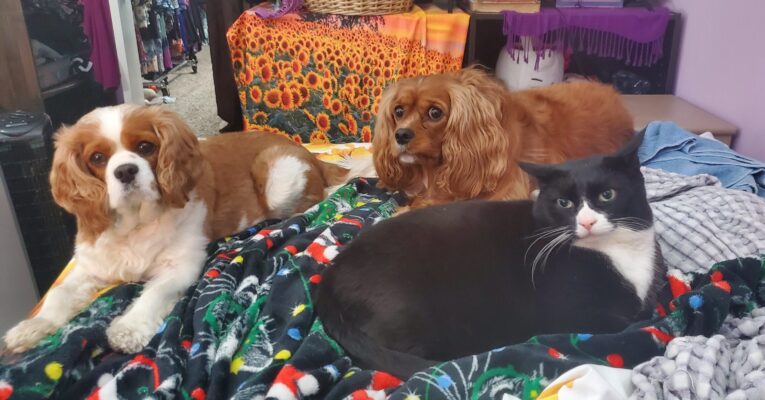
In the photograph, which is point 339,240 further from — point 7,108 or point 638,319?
point 7,108

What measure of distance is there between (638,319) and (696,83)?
1901 mm

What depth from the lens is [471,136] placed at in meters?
1.84

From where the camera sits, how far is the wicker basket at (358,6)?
2.87 m

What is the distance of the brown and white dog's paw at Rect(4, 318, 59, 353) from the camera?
1.34 meters

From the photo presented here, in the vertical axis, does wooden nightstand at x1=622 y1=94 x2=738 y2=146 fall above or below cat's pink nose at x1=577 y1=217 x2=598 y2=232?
below

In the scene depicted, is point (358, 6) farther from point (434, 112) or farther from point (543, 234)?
point (543, 234)

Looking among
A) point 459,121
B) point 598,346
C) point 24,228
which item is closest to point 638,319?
point 598,346

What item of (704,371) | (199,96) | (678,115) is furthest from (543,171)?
(199,96)

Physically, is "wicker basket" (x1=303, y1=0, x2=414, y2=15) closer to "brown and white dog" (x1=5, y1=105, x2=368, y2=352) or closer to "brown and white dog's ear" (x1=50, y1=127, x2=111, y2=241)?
"brown and white dog" (x1=5, y1=105, x2=368, y2=352)

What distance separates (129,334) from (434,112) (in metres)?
1.09

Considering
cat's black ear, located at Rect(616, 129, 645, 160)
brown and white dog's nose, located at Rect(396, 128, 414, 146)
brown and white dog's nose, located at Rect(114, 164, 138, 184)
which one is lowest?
brown and white dog's nose, located at Rect(396, 128, 414, 146)

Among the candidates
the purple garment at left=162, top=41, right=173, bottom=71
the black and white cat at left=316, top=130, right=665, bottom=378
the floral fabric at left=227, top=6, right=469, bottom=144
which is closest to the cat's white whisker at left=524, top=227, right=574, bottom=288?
the black and white cat at left=316, top=130, right=665, bottom=378

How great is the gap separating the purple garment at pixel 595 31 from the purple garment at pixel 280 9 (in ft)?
3.55

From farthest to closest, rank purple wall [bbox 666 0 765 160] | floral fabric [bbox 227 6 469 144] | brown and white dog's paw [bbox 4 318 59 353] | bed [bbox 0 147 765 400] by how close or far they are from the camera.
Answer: floral fabric [bbox 227 6 469 144], purple wall [bbox 666 0 765 160], brown and white dog's paw [bbox 4 318 59 353], bed [bbox 0 147 765 400]
